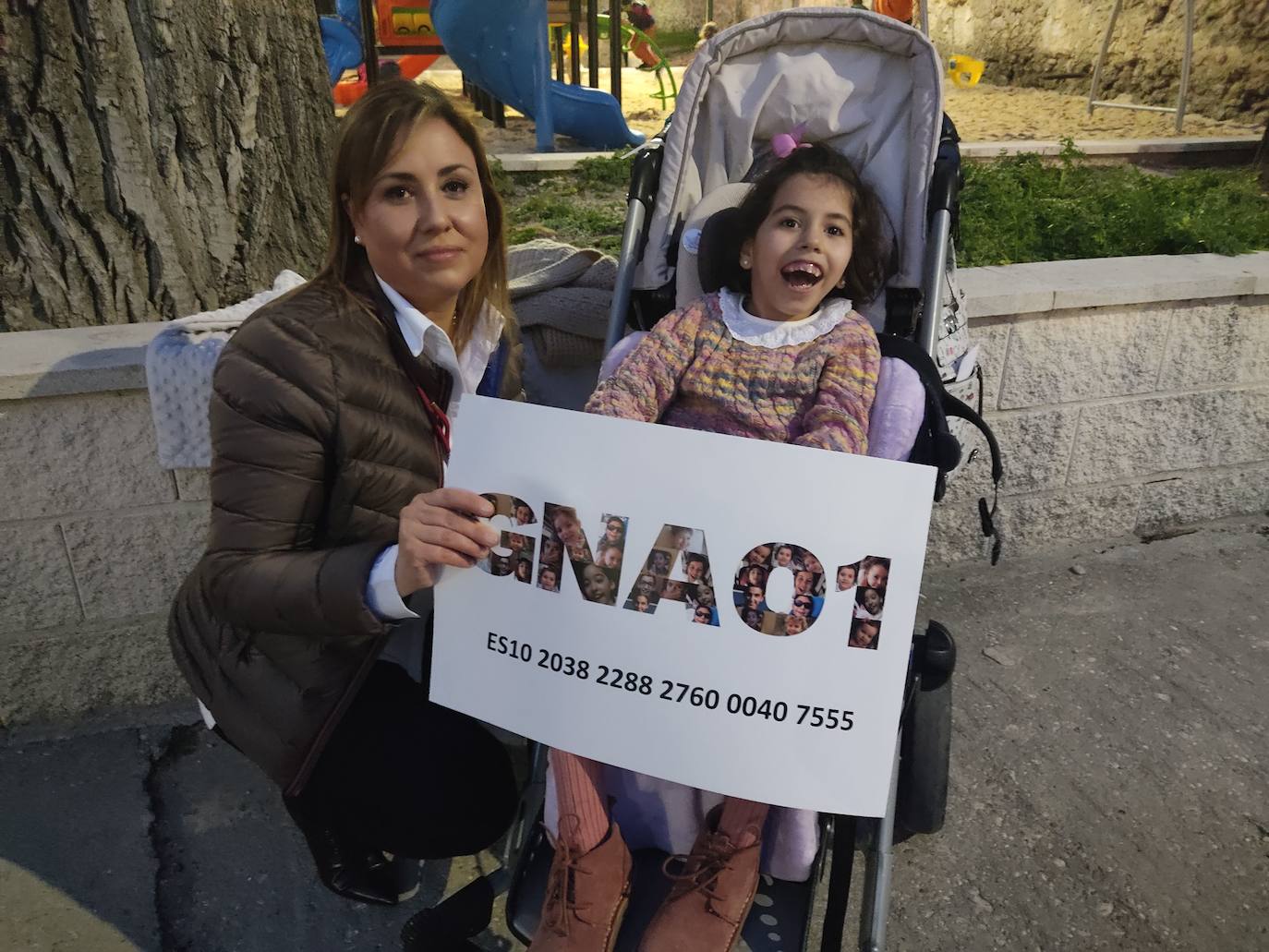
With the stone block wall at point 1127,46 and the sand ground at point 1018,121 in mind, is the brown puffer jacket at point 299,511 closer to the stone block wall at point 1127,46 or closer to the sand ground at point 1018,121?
the stone block wall at point 1127,46

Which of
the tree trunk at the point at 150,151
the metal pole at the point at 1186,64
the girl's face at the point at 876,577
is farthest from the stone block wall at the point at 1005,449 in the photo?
the metal pole at the point at 1186,64

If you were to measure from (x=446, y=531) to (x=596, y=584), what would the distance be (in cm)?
24

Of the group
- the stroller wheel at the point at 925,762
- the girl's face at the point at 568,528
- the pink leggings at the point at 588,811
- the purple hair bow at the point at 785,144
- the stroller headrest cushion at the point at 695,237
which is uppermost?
the purple hair bow at the point at 785,144

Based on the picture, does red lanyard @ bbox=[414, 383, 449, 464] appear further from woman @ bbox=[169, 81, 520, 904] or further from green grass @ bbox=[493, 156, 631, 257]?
green grass @ bbox=[493, 156, 631, 257]

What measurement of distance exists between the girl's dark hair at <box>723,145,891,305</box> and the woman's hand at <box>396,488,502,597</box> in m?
1.08

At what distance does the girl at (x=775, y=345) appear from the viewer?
1.81 metres

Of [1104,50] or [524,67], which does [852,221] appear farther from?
[1104,50]

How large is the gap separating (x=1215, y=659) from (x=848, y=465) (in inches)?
90.5

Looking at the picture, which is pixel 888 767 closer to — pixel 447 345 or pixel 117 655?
pixel 447 345

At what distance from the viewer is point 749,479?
1.35 metres

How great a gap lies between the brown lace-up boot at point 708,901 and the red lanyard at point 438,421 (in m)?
0.87

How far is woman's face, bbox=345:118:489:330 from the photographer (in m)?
1.71

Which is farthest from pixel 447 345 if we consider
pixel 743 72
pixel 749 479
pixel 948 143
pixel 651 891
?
pixel 948 143

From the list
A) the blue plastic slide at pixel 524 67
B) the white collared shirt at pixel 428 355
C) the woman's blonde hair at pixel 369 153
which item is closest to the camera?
the white collared shirt at pixel 428 355
